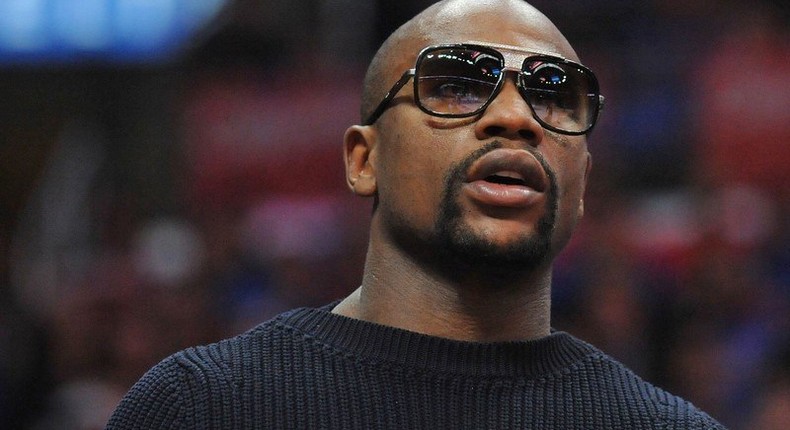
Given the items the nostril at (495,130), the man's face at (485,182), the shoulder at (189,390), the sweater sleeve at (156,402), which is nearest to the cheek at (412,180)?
the man's face at (485,182)

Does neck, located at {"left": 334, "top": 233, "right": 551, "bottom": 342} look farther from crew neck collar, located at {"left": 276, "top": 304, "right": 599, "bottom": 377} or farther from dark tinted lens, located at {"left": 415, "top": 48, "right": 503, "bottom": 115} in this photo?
dark tinted lens, located at {"left": 415, "top": 48, "right": 503, "bottom": 115}

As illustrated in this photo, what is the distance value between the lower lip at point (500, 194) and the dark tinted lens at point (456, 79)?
0.53ft

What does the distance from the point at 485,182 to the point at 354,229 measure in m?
4.99

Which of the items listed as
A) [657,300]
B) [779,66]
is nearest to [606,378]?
[657,300]

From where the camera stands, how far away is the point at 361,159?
280 centimetres

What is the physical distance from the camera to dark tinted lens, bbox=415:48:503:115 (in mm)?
2576

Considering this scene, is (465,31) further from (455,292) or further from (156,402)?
(156,402)

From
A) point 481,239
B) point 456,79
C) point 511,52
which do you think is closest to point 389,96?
point 456,79

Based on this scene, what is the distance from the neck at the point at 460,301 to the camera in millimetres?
2598

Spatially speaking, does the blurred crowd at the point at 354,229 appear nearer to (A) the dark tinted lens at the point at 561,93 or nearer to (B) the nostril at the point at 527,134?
(A) the dark tinted lens at the point at 561,93

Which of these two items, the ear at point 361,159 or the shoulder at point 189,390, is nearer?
the shoulder at point 189,390

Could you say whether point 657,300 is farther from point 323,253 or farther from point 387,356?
point 387,356

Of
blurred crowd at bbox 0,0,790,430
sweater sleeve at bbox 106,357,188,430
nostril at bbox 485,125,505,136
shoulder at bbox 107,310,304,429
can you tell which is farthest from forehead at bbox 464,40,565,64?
blurred crowd at bbox 0,0,790,430

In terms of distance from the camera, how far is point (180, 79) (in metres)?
9.04
